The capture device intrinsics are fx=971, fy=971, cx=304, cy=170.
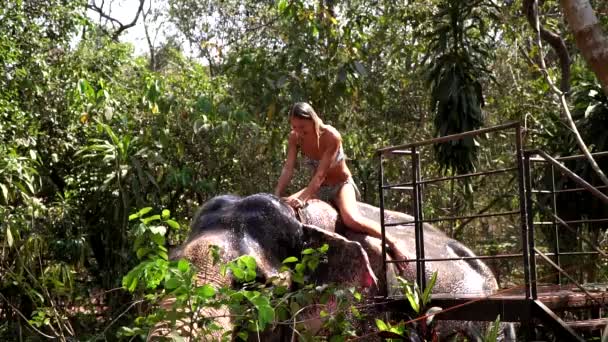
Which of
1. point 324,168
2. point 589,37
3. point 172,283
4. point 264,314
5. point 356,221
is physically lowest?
point 264,314

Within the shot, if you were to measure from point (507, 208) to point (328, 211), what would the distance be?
7525 millimetres

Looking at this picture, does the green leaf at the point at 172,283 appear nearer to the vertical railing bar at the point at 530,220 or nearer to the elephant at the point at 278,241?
the elephant at the point at 278,241

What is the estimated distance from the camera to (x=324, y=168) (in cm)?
618

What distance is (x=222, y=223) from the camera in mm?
5438

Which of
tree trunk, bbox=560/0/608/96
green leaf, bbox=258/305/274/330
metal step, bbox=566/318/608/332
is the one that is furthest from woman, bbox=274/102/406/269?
tree trunk, bbox=560/0/608/96

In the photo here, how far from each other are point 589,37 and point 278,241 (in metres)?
2.21

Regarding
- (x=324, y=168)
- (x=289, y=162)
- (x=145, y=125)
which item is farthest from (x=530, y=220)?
(x=145, y=125)

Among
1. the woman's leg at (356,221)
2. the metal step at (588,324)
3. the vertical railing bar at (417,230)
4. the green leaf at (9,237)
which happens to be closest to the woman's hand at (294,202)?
the woman's leg at (356,221)

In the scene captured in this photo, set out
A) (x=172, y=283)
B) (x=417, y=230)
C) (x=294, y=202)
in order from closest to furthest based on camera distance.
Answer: (x=172, y=283) < (x=417, y=230) < (x=294, y=202)

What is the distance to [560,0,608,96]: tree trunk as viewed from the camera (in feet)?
13.0

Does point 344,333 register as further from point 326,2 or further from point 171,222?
point 326,2

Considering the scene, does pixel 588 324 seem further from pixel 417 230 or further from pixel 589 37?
pixel 589 37

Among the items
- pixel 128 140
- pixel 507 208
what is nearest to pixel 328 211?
pixel 128 140

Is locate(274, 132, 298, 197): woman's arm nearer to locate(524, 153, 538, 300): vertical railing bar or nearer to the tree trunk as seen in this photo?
locate(524, 153, 538, 300): vertical railing bar
